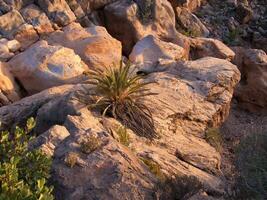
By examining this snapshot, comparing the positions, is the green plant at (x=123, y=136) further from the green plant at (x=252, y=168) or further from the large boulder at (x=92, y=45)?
the large boulder at (x=92, y=45)

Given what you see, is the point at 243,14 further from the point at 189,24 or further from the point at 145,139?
the point at 145,139

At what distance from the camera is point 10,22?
1323 cm

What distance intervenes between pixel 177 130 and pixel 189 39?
614cm

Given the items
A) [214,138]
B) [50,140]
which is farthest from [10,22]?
[50,140]

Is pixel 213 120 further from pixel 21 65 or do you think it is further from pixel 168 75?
pixel 21 65

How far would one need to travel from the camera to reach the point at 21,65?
1141 cm

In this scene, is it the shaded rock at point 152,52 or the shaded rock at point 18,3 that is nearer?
the shaded rock at point 152,52

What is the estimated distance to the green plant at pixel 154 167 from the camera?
714 centimetres

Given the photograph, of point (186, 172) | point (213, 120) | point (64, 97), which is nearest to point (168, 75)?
point (213, 120)

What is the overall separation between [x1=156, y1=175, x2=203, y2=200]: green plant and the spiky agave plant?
2.18 metres

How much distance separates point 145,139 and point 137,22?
682 centimetres

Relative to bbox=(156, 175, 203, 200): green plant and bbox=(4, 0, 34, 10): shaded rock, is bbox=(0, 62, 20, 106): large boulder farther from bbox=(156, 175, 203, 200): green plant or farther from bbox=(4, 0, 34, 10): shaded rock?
bbox=(156, 175, 203, 200): green plant

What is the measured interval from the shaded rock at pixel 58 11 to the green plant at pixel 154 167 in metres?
6.90

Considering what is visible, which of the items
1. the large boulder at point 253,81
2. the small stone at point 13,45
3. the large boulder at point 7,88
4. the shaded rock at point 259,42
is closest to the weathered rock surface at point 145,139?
the large boulder at point 7,88
